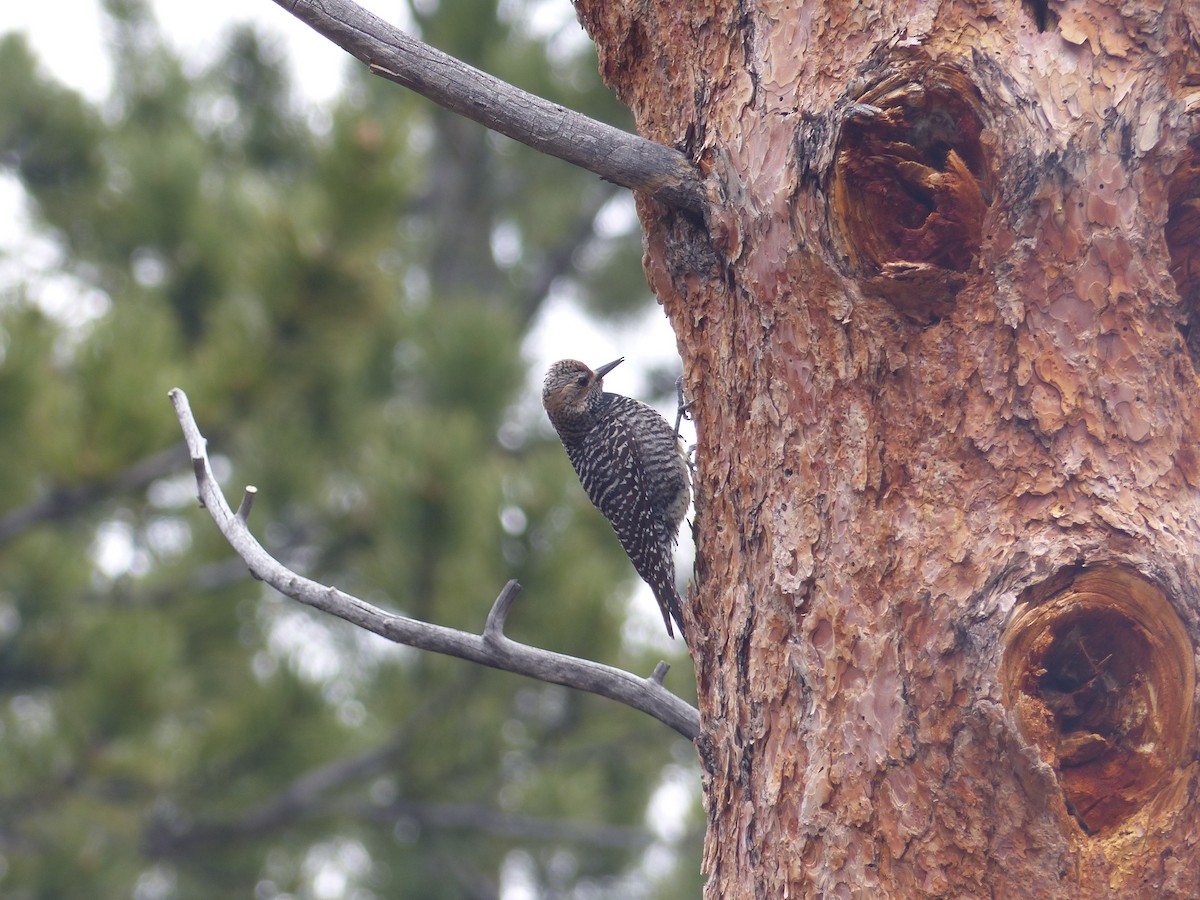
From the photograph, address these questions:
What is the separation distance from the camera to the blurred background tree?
457 cm

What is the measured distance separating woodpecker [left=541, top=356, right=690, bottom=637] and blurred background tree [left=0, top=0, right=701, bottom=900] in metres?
0.62

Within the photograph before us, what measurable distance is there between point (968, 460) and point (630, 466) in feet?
7.95

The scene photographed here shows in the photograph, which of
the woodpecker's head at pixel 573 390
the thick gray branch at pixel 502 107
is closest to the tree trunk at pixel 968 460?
the thick gray branch at pixel 502 107

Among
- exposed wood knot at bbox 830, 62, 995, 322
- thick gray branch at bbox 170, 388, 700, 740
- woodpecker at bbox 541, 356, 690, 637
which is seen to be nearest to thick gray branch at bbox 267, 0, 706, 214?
exposed wood knot at bbox 830, 62, 995, 322

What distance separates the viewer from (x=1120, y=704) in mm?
1529

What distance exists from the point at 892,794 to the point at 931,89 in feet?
3.09

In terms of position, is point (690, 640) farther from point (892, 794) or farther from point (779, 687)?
point (892, 794)

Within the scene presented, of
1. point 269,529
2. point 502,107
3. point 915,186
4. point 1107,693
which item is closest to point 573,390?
point 269,529

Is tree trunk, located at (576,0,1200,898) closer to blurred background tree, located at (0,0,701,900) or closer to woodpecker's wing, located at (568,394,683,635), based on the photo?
woodpecker's wing, located at (568,394,683,635)

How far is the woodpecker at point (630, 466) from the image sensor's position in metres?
3.90

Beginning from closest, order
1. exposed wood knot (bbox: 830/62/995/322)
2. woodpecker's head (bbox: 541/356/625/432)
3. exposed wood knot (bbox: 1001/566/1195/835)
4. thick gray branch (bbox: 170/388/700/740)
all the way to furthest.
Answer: exposed wood knot (bbox: 1001/566/1195/835) < exposed wood knot (bbox: 830/62/995/322) < thick gray branch (bbox: 170/388/700/740) < woodpecker's head (bbox: 541/356/625/432)

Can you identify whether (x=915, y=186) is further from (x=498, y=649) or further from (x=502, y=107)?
(x=498, y=649)

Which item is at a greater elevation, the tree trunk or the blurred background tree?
the blurred background tree

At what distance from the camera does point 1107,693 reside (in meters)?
1.54
